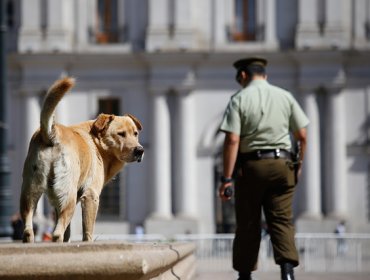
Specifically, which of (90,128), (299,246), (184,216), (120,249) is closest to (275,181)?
(90,128)

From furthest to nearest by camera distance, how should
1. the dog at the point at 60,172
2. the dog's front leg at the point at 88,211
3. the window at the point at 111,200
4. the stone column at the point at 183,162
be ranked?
the window at the point at 111,200 → the stone column at the point at 183,162 → the dog's front leg at the point at 88,211 → the dog at the point at 60,172

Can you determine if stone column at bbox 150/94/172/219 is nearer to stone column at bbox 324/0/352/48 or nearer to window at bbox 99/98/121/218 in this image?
window at bbox 99/98/121/218

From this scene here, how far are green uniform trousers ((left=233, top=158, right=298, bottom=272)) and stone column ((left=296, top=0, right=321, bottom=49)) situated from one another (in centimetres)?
3231

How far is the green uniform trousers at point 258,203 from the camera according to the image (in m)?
10.3

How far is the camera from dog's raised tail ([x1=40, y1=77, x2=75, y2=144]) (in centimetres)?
802

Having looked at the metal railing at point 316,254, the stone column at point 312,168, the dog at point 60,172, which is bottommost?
the metal railing at point 316,254

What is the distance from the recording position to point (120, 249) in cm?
717

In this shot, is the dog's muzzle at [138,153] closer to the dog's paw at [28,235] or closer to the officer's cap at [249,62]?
the dog's paw at [28,235]

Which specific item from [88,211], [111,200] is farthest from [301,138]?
[111,200]

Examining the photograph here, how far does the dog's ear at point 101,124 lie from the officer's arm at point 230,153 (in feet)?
4.72

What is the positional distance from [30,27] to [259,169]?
32.8 metres

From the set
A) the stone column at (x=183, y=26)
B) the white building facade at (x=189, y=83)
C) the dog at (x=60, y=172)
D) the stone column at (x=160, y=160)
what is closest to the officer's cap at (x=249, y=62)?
the dog at (x=60, y=172)

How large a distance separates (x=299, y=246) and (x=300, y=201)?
14.2 metres

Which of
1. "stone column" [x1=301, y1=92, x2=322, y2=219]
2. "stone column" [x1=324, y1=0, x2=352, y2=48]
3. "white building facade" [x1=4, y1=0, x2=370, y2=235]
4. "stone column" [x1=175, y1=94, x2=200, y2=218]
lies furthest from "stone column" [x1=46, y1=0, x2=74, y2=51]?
"stone column" [x1=324, y1=0, x2=352, y2=48]
